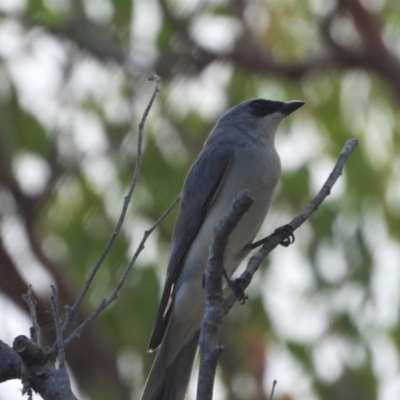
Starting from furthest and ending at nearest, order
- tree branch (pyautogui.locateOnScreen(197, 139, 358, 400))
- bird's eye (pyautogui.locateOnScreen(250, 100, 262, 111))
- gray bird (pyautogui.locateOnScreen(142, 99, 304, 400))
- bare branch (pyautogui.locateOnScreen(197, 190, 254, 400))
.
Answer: bird's eye (pyautogui.locateOnScreen(250, 100, 262, 111)) → gray bird (pyautogui.locateOnScreen(142, 99, 304, 400)) → bare branch (pyautogui.locateOnScreen(197, 190, 254, 400)) → tree branch (pyautogui.locateOnScreen(197, 139, 358, 400))

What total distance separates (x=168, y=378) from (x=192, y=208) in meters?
1.04

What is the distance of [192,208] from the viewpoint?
508 cm

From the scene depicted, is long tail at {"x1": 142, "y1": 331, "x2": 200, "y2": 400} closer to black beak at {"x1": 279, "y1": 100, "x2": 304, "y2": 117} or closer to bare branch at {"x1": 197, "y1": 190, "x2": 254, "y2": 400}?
bare branch at {"x1": 197, "y1": 190, "x2": 254, "y2": 400}

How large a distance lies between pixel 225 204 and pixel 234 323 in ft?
7.42

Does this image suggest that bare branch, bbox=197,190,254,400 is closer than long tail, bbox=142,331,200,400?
Yes

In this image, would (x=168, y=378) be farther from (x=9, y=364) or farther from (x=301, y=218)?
(x=9, y=364)

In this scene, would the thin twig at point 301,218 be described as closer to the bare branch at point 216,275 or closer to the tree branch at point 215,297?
the tree branch at point 215,297

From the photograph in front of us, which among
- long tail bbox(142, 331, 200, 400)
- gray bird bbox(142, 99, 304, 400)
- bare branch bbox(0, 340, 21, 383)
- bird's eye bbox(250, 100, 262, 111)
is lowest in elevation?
bare branch bbox(0, 340, 21, 383)

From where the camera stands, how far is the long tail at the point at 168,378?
176 inches

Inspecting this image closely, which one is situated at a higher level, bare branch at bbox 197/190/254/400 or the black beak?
the black beak

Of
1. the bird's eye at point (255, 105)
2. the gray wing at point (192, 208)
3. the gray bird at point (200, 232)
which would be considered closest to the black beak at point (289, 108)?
the bird's eye at point (255, 105)

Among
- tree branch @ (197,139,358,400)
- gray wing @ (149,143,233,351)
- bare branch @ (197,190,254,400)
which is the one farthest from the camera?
gray wing @ (149,143,233,351)

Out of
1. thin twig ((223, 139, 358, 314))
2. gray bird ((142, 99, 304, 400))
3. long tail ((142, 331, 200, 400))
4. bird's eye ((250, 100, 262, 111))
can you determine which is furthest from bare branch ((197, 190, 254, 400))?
bird's eye ((250, 100, 262, 111))

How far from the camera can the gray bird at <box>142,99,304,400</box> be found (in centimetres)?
479
